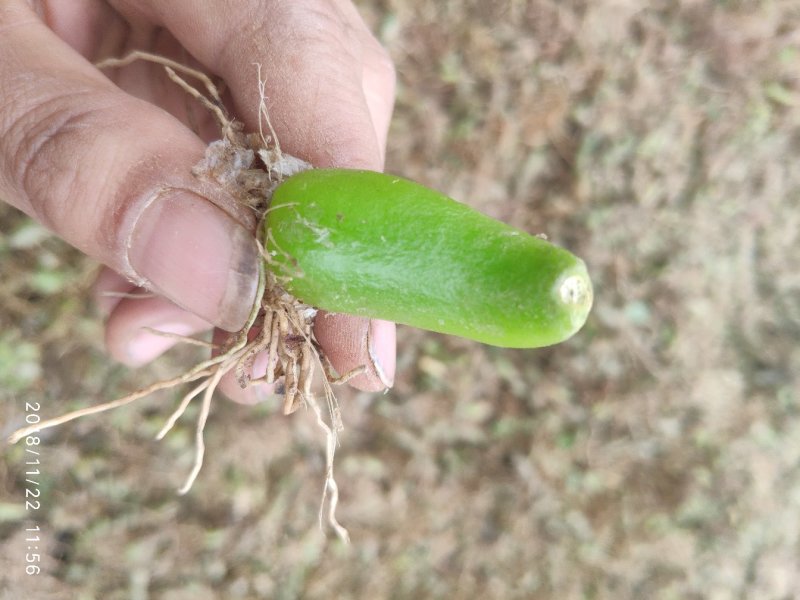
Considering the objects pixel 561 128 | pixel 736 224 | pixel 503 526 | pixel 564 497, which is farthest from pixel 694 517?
pixel 561 128

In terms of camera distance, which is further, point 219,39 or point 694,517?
point 694,517

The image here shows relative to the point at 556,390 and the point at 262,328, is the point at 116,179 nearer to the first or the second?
the point at 262,328

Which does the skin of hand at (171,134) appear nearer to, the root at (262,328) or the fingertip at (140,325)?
the root at (262,328)

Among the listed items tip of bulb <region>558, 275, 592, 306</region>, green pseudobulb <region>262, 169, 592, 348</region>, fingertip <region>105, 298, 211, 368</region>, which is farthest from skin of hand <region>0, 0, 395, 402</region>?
tip of bulb <region>558, 275, 592, 306</region>

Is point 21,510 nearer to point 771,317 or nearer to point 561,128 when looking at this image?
point 561,128

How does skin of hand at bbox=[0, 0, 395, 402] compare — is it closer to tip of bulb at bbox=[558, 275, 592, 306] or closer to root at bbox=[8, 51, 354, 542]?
root at bbox=[8, 51, 354, 542]

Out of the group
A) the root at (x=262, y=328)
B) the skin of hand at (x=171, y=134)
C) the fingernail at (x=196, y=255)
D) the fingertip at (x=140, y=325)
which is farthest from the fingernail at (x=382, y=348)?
the fingertip at (x=140, y=325)

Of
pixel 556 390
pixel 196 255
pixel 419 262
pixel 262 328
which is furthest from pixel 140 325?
pixel 556 390
